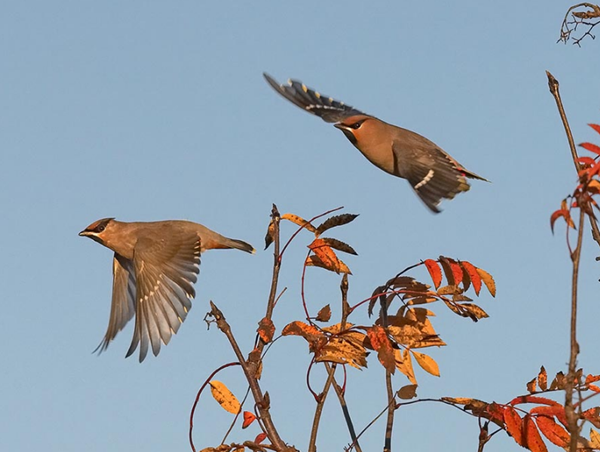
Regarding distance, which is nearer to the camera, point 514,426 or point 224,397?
point 514,426

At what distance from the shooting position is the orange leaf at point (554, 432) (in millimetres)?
2689

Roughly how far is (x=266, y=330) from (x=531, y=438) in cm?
84

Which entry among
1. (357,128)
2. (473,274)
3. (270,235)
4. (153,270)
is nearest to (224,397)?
(270,235)

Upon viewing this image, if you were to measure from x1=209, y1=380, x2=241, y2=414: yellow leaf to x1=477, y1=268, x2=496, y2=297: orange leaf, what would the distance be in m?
0.88

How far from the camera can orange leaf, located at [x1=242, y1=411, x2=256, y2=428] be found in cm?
282

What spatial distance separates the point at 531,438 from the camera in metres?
2.72

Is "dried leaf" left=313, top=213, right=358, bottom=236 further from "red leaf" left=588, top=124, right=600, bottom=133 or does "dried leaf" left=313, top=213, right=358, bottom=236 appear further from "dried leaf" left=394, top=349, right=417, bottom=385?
"red leaf" left=588, top=124, right=600, bottom=133

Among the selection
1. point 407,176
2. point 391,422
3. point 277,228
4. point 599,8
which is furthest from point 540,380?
point 407,176

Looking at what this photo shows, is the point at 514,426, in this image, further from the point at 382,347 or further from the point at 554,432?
the point at 382,347

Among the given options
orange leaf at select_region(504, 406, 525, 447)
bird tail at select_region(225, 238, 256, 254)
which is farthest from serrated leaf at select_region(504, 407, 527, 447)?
bird tail at select_region(225, 238, 256, 254)

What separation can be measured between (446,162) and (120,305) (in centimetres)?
236

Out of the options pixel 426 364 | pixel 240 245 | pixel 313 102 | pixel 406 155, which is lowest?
→ pixel 426 364

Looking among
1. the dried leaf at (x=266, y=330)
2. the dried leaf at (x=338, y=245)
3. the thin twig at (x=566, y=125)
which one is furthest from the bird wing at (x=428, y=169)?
the dried leaf at (x=266, y=330)

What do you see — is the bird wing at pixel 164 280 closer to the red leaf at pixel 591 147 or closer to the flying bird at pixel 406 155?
the flying bird at pixel 406 155
